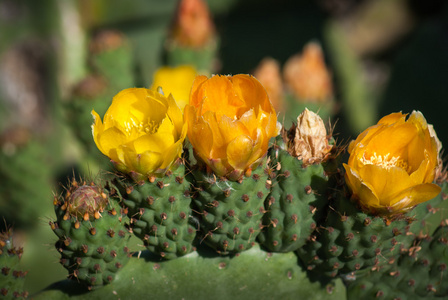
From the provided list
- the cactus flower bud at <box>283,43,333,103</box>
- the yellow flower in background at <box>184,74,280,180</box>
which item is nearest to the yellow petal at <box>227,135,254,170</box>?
the yellow flower in background at <box>184,74,280,180</box>

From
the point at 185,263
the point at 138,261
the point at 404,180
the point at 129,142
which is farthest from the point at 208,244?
the point at 404,180

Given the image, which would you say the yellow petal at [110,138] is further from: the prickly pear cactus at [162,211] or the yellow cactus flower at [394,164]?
the yellow cactus flower at [394,164]

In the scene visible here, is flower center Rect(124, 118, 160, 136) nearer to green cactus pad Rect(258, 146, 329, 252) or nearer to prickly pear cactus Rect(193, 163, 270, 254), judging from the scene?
prickly pear cactus Rect(193, 163, 270, 254)

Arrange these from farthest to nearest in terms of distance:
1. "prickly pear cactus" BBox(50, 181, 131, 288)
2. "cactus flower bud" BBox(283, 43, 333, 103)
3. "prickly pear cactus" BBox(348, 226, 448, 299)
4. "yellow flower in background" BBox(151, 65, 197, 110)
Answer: "cactus flower bud" BBox(283, 43, 333, 103) < "yellow flower in background" BBox(151, 65, 197, 110) < "prickly pear cactus" BBox(348, 226, 448, 299) < "prickly pear cactus" BBox(50, 181, 131, 288)

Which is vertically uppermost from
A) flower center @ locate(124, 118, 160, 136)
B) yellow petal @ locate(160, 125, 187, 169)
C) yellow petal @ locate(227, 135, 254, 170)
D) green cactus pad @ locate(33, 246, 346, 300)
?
flower center @ locate(124, 118, 160, 136)

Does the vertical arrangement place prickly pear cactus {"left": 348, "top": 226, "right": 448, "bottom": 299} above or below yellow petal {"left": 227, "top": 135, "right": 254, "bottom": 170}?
below

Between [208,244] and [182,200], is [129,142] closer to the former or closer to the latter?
[182,200]

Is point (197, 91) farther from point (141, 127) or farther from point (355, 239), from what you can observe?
point (355, 239)

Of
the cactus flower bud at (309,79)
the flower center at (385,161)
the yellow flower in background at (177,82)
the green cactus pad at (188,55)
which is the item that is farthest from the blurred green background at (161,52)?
the flower center at (385,161)
